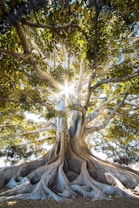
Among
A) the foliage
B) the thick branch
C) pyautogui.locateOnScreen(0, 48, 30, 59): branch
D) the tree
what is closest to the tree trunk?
the tree

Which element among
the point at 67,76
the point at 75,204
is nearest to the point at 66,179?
the point at 75,204

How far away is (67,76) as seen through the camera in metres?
5.72

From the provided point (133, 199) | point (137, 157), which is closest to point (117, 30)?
point (133, 199)

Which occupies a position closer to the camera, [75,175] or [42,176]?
[42,176]

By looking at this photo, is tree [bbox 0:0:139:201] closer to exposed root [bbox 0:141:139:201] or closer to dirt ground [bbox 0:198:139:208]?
exposed root [bbox 0:141:139:201]

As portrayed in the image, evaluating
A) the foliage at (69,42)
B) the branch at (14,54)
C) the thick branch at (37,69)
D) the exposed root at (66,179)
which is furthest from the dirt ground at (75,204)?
the branch at (14,54)

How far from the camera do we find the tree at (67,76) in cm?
396

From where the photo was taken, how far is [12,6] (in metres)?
3.04

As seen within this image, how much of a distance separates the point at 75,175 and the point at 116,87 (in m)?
4.50

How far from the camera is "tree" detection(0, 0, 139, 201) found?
3961 mm

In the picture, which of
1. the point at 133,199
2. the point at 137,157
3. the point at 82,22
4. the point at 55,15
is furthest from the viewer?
the point at 137,157

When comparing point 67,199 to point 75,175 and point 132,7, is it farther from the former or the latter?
point 132,7

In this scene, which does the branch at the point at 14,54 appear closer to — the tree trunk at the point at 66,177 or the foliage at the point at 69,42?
the foliage at the point at 69,42

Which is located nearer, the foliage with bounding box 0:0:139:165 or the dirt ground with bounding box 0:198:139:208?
the foliage with bounding box 0:0:139:165
